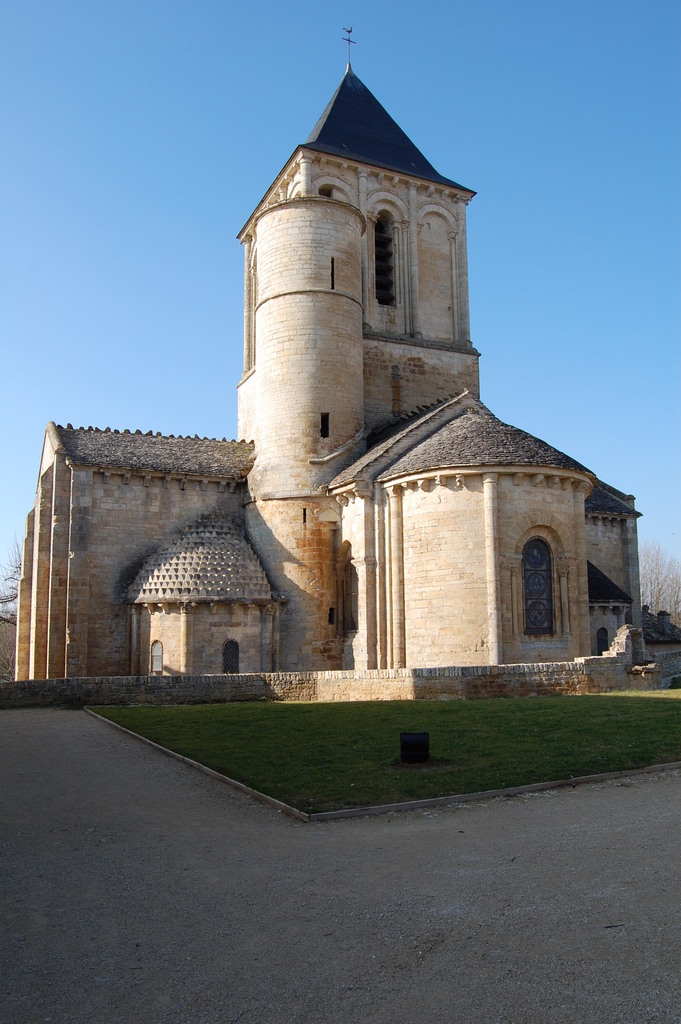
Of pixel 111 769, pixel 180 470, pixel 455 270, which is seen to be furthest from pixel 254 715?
pixel 455 270

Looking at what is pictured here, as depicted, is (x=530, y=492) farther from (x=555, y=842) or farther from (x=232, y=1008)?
(x=232, y=1008)

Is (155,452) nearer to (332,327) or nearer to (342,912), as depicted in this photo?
(332,327)

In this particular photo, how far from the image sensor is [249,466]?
2964 cm

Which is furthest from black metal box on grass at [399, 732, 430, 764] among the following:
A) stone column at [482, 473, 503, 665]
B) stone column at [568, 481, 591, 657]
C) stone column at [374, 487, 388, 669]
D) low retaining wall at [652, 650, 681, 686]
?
low retaining wall at [652, 650, 681, 686]

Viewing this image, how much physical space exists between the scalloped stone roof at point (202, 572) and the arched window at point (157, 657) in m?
1.32

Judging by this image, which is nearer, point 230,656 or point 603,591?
point 230,656

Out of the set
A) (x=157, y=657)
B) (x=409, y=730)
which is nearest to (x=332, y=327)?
(x=157, y=657)

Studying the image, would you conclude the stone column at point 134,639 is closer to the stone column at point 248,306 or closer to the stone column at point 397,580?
the stone column at point 397,580

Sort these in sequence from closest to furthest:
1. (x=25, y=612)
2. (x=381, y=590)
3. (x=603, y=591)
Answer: (x=381, y=590) < (x=25, y=612) < (x=603, y=591)

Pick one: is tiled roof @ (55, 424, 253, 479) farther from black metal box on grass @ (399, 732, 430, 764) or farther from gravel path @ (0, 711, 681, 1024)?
gravel path @ (0, 711, 681, 1024)

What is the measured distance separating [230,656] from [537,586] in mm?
9205

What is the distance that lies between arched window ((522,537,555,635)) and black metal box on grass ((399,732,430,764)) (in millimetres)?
12744

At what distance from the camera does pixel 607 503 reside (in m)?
34.5

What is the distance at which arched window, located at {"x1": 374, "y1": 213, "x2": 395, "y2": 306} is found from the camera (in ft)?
110
